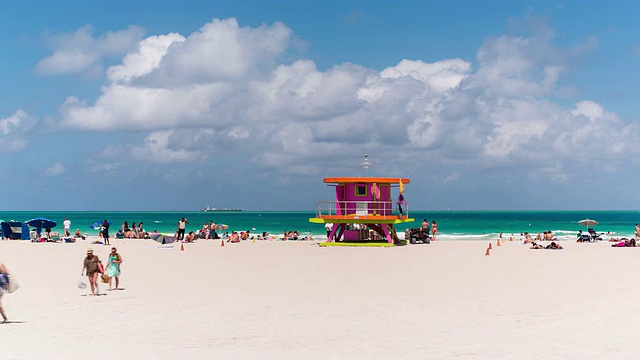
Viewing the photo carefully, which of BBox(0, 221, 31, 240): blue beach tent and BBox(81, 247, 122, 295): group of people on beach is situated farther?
BBox(0, 221, 31, 240): blue beach tent

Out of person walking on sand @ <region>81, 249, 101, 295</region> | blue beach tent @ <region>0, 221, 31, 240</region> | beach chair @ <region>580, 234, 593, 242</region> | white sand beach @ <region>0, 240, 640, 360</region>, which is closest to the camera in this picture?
white sand beach @ <region>0, 240, 640, 360</region>

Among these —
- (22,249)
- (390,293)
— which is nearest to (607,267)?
(390,293)

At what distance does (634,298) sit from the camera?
1675cm

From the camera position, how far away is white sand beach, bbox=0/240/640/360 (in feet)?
37.0

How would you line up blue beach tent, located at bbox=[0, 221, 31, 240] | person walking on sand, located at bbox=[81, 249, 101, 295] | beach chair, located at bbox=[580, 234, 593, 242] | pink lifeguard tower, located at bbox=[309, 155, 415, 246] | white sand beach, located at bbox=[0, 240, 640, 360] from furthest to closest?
blue beach tent, located at bbox=[0, 221, 31, 240] → beach chair, located at bbox=[580, 234, 593, 242] → pink lifeguard tower, located at bbox=[309, 155, 415, 246] → person walking on sand, located at bbox=[81, 249, 101, 295] → white sand beach, located at bbox=[0, 240, 640, 360]

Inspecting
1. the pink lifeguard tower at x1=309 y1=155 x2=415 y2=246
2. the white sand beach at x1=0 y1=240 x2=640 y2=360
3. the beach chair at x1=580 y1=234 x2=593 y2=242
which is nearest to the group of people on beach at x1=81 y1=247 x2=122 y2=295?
the white sand beach at x1=0 y1=240 x2=640 y2=360

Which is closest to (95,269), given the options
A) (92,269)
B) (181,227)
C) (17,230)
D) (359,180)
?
(92,269)

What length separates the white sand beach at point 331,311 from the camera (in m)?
11.3

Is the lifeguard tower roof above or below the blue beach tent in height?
above

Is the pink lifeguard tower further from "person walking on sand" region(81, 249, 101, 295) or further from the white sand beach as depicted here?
"person walking on sand" region(81, 249, 101, 295)

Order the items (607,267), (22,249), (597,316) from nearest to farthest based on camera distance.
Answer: (597,316) < (607,267) < (22,249)

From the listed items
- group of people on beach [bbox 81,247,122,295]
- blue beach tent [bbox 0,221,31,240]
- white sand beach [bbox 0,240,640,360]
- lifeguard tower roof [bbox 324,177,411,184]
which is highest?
lifeguard tower roof [bbox 324,177,411,184]

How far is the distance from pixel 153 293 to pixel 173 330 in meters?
5.63

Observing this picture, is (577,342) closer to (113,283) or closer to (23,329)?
(23,329)
